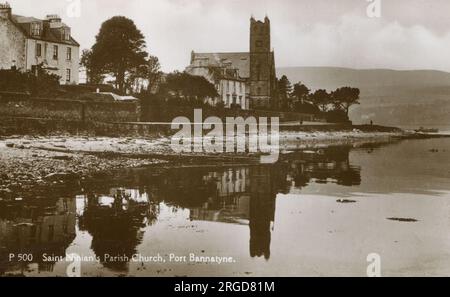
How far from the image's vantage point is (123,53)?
39938 mm

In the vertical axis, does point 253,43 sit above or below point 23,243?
above

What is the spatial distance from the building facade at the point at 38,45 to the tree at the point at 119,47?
1.92 metres

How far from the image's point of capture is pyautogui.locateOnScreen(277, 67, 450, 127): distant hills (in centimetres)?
6900

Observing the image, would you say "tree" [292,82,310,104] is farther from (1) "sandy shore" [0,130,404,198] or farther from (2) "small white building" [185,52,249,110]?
(1) "sandy shore" [0,130,404,198]

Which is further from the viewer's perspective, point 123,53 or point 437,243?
point 123,53

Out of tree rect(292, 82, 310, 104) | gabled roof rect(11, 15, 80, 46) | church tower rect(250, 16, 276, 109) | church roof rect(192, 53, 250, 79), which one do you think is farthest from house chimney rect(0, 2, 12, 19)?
tree rect(292, 82, 310, 104)

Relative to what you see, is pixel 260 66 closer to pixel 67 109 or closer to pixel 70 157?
pixel 67 109

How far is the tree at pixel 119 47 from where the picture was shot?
1542 inches

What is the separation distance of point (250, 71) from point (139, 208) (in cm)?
5886

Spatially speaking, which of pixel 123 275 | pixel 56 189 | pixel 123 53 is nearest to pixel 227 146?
pixel 123 53

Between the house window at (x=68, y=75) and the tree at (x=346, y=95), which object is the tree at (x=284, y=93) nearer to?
the tree at (x=346, y=95)

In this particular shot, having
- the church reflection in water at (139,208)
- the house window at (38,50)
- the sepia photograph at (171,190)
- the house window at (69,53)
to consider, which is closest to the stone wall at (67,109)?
the sepia photograph at (171,190)
